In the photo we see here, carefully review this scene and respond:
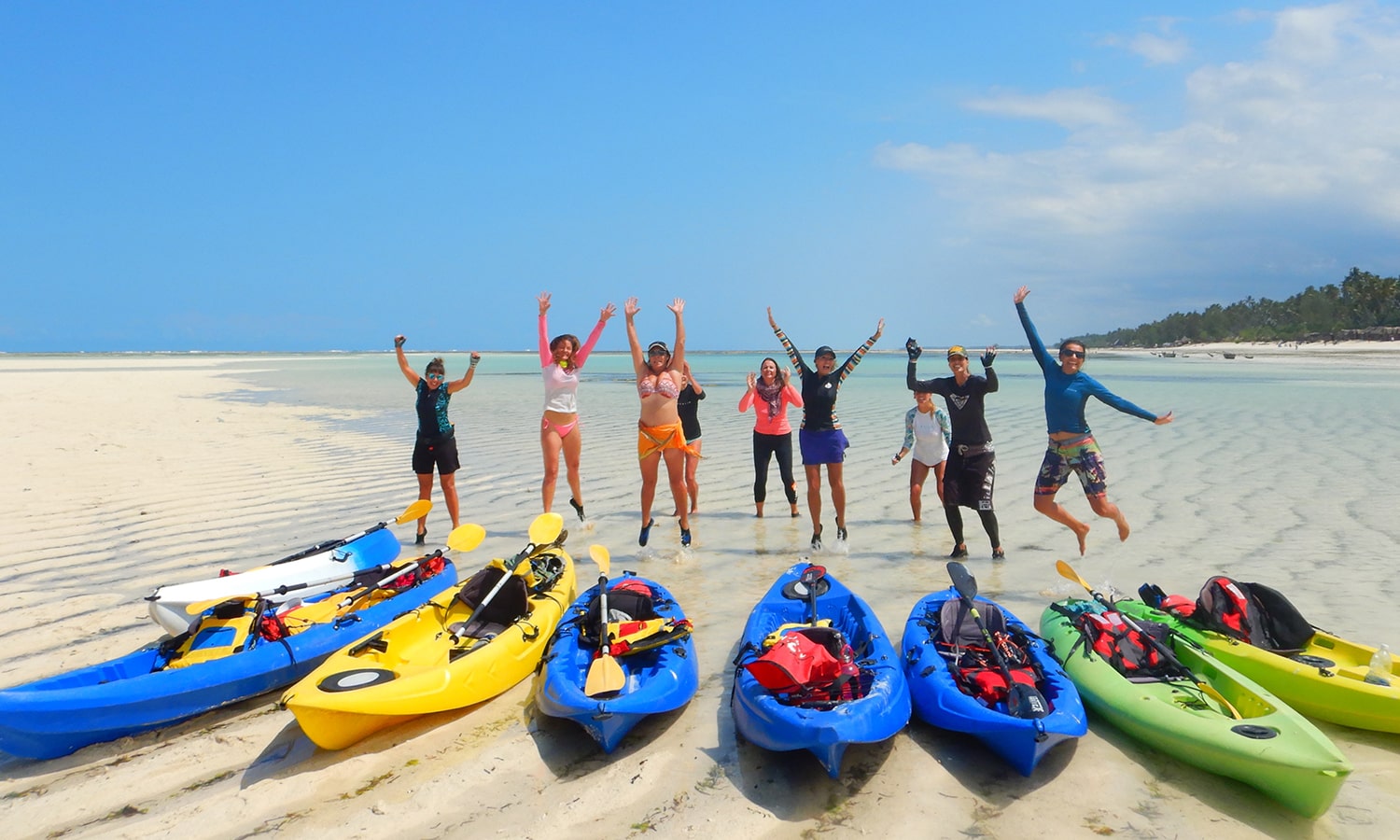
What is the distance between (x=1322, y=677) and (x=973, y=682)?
1.84m

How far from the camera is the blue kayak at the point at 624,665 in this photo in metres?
3.88

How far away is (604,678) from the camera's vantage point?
409 centimetres

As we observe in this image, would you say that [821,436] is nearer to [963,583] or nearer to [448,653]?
[963,583]

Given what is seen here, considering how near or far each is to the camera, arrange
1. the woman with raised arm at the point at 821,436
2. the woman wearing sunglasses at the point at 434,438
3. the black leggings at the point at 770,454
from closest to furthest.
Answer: the woman with raised arm at the point at 821,436 < the woman wearing sunglasses at the point at 434,438 < the black leggings at the point at 770,454

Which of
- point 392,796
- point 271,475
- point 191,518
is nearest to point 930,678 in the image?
point 392,796

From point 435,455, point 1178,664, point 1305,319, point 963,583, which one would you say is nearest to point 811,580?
point 963,583

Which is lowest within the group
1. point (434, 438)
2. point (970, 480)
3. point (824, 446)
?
point (970, 480)

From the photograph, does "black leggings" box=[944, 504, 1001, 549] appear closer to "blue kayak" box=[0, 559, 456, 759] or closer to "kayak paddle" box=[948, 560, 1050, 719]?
"kayak paddle" box=[948, 560, 1050, 719]

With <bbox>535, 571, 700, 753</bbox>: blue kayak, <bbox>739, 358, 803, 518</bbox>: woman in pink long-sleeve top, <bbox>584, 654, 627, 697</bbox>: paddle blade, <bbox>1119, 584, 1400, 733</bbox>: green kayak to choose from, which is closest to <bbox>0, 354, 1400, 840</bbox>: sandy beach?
<bbox>1119, 584, 1400, 733</bbox>: green kayak

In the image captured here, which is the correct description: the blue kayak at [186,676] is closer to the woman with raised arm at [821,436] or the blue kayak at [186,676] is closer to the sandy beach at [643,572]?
the sandy beach at [643,572]

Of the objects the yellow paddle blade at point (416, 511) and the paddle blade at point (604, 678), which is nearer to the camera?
the paddle blade at point (604, 678)

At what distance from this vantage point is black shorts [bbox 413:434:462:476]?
806 cm

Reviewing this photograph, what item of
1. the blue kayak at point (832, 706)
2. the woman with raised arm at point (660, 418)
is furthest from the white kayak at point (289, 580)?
the blue kayak at point (832, 706)

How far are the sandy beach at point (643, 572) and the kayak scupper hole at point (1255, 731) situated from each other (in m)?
0.29
